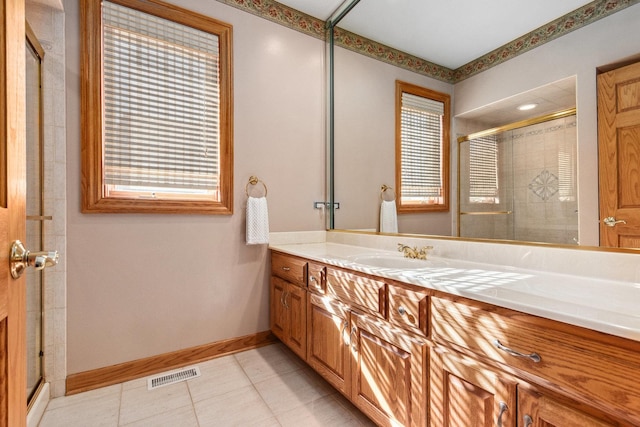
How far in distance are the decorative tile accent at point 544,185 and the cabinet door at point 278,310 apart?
151 centimetres

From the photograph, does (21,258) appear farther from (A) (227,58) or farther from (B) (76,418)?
(A) (227,58)

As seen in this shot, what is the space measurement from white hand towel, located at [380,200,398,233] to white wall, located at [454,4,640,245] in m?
0.94

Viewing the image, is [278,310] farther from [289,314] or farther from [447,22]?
[447,22]

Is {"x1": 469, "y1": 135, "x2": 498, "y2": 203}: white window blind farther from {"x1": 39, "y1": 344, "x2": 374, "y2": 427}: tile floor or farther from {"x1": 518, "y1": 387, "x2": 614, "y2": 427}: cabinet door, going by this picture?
{"x1": 39, "y1": 344, "x2": 374, "y2": 427}: tile floor

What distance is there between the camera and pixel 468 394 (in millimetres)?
945

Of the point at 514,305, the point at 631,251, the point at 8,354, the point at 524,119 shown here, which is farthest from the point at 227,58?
the point at 631,251

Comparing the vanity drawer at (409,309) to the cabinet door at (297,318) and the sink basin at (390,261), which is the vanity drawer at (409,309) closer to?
the sink basin at (390,261)

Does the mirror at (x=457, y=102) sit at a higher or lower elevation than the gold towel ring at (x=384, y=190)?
higher

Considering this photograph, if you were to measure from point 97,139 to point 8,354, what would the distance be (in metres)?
1.47

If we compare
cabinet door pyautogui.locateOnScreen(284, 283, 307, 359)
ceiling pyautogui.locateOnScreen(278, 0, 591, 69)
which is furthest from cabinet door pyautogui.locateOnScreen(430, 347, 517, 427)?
ceiling pyautogui.locateOnScreen(278, 0, 591, 69)

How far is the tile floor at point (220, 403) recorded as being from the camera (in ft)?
4.88

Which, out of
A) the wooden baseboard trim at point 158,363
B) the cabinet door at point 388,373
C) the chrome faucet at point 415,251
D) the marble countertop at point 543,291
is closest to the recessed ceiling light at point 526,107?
the marble countertop at point 543,291

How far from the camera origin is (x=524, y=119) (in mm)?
1246

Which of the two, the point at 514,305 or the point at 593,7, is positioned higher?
the point at 593,7
